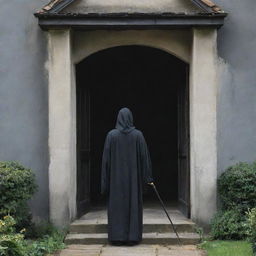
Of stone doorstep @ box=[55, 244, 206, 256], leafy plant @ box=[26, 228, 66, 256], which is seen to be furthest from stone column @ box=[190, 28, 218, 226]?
leafy plant @ box=[26, 228, 66, 256]

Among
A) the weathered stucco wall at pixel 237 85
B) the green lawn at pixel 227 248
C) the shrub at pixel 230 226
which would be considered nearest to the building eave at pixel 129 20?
→ the weathered stucco wall at pixel 237 85

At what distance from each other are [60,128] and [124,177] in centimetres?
145

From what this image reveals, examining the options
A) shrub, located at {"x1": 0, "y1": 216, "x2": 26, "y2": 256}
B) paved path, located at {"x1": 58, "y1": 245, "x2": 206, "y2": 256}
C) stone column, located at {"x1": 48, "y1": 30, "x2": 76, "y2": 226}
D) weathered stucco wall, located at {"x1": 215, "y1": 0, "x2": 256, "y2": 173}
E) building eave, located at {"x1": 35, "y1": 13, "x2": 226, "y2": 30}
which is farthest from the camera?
weathered stucco wall, located at {"x1": 215, "y1": 0, "x2": 256, "y2": 173}

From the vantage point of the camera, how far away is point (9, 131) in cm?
1012

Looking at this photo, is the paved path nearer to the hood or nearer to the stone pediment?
the hood

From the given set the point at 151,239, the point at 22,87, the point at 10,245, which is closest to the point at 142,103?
the point at 22,87

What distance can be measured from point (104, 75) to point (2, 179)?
6.58 meters

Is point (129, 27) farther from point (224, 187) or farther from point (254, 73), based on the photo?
point (224, 187)

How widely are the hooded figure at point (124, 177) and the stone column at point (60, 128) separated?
0.89 metres

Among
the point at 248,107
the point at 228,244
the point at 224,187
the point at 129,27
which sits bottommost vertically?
the point at 228,244

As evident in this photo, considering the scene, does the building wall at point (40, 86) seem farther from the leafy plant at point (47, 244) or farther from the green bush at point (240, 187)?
the leafy plant at point (47, 244)

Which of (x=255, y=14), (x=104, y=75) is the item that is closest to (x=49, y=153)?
(x=255, y=14)

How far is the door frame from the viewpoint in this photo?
9820 mm

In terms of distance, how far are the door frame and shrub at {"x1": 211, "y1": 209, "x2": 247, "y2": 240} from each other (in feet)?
1.20
